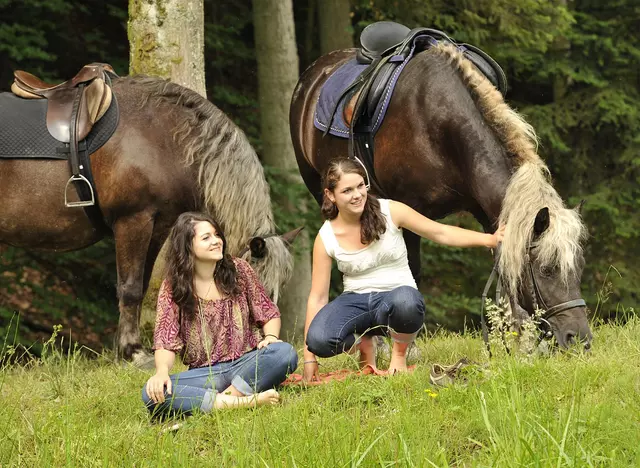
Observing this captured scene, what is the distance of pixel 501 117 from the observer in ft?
A: 18.0

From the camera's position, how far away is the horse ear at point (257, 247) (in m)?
5.38

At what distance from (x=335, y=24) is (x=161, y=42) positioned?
15.8ft

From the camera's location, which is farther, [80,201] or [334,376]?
[80,201]

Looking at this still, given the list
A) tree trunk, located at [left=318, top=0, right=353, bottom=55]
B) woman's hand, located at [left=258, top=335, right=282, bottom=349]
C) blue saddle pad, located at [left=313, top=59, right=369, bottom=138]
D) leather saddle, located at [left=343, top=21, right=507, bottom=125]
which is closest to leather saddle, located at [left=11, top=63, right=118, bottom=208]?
blue saddle pad, located at [left=313, top=59, right=369, bottom=138]

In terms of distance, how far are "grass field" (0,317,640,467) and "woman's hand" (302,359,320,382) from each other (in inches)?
7.9

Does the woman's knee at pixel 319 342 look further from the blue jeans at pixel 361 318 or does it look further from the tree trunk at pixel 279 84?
the tree trunk at pixel 279 84

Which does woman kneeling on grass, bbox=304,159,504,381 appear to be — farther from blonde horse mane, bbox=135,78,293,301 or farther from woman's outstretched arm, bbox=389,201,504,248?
blonde horse mane, bbox=135,78,293,301

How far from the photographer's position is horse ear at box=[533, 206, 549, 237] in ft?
15.4

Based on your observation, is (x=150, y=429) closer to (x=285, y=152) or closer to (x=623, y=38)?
(x=285, y=152)

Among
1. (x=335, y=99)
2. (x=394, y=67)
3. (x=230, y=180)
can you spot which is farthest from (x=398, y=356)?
(x=335, y=99)

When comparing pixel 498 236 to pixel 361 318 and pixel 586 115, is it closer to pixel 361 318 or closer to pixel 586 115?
pixel 361 318

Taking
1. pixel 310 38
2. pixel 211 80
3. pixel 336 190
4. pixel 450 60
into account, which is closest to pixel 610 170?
pixel 310 38

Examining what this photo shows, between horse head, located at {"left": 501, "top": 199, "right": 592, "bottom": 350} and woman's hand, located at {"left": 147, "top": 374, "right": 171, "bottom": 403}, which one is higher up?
horse head, located at {"left": 501, "top": 199, "right": 592, "bottom": 350}

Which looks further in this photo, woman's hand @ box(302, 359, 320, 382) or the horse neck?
the horse neck
